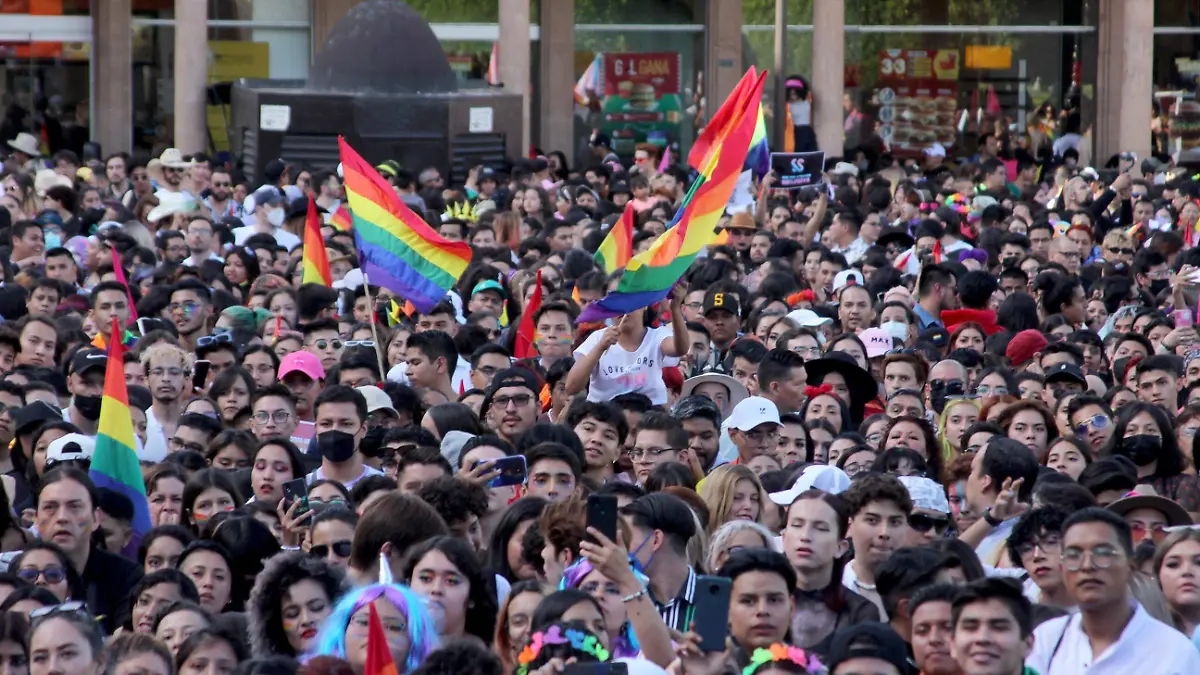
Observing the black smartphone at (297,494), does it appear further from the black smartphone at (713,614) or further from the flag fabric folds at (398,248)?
the flag fabric folds at (398,248)

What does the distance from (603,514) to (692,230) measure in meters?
6.20

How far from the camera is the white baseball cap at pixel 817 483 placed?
812cm

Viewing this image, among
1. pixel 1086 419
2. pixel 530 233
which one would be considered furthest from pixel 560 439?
pixel 530 233

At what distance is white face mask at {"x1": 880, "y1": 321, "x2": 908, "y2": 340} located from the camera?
12797 mm

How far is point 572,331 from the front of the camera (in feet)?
39.2

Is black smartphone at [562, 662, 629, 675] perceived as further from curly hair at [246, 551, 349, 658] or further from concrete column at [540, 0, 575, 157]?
concrete column at [540, 0, 575, 157]

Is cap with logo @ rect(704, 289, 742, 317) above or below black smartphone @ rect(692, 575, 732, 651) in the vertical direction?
above

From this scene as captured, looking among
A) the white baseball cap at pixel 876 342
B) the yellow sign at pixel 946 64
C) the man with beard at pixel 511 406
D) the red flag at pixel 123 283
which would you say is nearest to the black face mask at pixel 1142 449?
the man with beard at pixel 511 406

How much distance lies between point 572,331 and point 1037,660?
5.85 meters

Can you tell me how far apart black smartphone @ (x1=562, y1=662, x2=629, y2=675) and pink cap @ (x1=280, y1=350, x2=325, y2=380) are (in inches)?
238

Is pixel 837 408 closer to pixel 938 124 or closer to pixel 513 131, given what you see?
pixel 513 131

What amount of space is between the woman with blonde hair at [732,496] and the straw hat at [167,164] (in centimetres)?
1330

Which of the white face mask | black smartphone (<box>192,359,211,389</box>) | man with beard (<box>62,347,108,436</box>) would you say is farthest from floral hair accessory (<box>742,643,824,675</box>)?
the white face mask

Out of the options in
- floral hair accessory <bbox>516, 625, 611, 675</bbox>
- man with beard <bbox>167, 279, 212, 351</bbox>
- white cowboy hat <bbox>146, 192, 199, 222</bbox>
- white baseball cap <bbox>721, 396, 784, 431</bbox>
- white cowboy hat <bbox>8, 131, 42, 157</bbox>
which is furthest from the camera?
white cowboy hat <bbox>8, 131, 42, 157</bbox>
